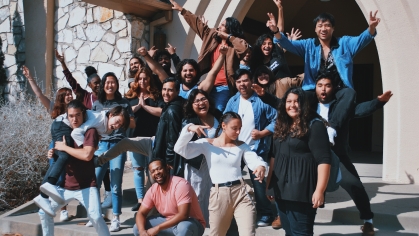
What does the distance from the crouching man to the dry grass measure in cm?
285

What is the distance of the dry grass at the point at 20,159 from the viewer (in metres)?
6.20

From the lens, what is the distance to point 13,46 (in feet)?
28.9

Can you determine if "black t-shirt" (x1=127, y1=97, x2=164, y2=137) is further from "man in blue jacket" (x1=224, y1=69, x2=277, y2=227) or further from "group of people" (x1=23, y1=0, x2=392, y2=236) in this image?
"man in blue jacket" (x1=224, y1=69, x2=277, y2=227)

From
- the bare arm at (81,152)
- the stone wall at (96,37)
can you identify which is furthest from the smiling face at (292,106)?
the stone wall at (96,37)

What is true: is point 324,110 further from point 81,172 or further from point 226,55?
point 81,172

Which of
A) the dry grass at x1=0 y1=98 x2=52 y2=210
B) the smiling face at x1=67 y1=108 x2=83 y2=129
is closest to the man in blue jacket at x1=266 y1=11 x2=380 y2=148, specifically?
the smiling face at x1=67 y1=108 x2=83 y2=129

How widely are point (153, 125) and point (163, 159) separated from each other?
34.5 inches

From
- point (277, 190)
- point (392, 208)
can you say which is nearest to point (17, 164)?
point (277, 190)

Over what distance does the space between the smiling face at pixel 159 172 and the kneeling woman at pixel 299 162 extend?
957 millimetres

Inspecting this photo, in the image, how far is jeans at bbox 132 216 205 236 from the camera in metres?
3.84

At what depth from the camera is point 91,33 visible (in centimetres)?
798

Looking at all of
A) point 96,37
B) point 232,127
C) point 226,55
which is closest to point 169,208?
point 232,127

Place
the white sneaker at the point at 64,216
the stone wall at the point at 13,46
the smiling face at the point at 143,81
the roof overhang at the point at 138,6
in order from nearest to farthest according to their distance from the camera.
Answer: the smiling face at the point at 143,81 → the white sneaker at the point at 64,216 → the roof overhang at the point at 138,6 → the stone wall at the point at 13,46

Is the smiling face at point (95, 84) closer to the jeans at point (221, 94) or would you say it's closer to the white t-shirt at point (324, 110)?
the jeans at point (221, 94)
